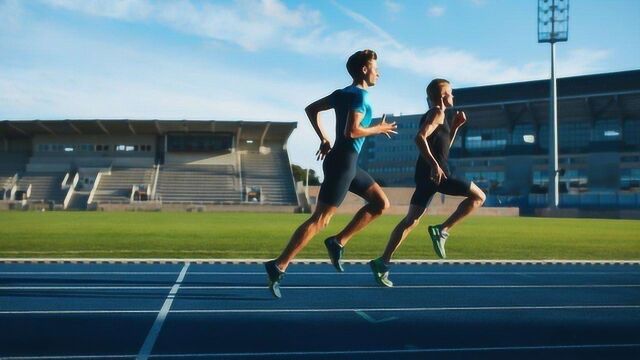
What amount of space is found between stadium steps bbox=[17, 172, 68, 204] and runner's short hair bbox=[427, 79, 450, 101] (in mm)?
50288

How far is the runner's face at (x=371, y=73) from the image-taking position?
5453 millimetres

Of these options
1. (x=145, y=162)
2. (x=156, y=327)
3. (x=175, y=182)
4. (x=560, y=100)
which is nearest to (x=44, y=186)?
(x=145, y=162)

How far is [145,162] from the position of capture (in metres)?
58.7

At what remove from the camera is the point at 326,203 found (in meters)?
5.14

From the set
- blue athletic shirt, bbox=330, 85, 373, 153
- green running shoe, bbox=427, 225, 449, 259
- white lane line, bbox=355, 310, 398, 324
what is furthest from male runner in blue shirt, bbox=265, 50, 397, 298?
green running shoe, bbox=427, 225, 449, 259

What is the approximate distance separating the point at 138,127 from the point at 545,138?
44020 millimetres

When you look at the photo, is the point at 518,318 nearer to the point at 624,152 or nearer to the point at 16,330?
the point at 16,330

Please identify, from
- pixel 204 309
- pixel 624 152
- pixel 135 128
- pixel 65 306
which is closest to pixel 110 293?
pixel 65 306

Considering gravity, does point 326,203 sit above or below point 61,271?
above

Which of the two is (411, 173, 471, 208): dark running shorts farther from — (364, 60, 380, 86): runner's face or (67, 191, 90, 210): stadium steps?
(67, 191, 90, 210): stadium steps

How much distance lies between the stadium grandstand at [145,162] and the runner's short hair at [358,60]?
1804 inches

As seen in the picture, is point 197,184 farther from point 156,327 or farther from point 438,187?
point 156,327

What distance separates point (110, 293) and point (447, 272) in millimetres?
4015

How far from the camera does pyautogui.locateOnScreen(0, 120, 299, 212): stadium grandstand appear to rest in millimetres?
53281
